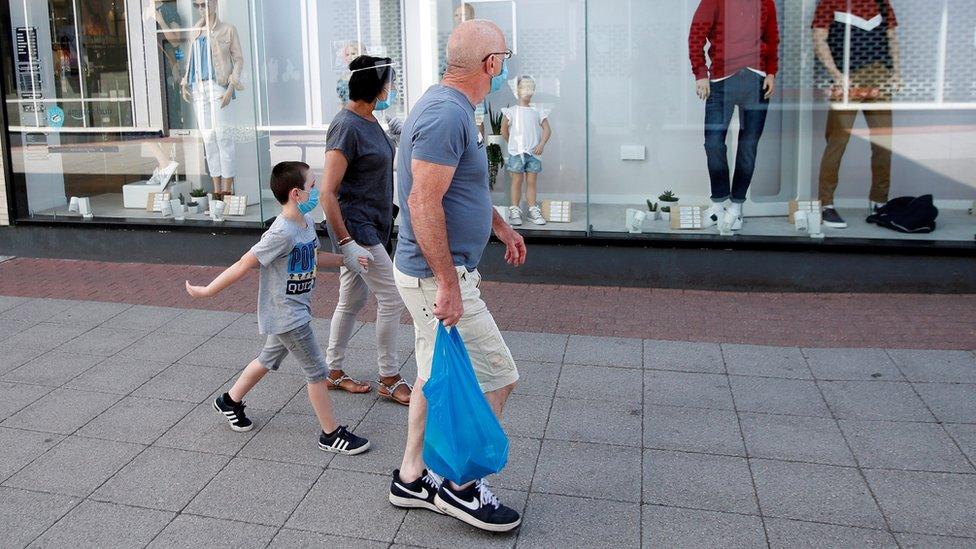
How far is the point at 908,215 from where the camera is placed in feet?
25.4

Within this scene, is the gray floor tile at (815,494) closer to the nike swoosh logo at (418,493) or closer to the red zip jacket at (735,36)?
the nike swoosh logo at (418,493)

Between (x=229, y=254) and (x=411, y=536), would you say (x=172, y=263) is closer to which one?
(x=229, y=254)

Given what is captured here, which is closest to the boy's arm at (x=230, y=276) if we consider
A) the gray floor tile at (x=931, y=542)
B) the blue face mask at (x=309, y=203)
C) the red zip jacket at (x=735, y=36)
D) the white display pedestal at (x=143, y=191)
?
the blue face mask at (x=309, y=203)

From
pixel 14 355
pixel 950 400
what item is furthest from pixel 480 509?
pixel 14 355

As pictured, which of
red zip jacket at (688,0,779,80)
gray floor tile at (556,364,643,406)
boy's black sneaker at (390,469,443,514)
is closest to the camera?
boy's black sneaker at (390,469,443,514)

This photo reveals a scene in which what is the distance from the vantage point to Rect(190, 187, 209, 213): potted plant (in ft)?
30.4

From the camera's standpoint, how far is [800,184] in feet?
27.1

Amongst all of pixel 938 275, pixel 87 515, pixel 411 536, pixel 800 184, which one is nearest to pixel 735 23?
pixel 800 184

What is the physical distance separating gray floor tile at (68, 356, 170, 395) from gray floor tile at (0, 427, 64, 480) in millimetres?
647

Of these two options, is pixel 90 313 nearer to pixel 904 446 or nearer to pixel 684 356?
pixel 684 356

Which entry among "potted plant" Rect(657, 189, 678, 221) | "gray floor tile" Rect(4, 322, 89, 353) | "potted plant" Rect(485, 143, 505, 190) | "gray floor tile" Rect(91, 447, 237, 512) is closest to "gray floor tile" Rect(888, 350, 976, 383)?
"potted plant" Rect(657, 189, 678, 221)

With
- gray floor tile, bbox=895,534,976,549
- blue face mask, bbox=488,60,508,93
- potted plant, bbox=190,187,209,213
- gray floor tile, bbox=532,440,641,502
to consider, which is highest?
blue face mask, bbox=488,60,508,93

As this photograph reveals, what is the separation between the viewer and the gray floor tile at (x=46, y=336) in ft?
21.5

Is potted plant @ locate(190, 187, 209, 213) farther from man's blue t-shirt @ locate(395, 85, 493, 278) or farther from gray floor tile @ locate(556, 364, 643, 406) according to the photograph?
man's blue t-shirt @ locate(395, 85, 493, 278)
